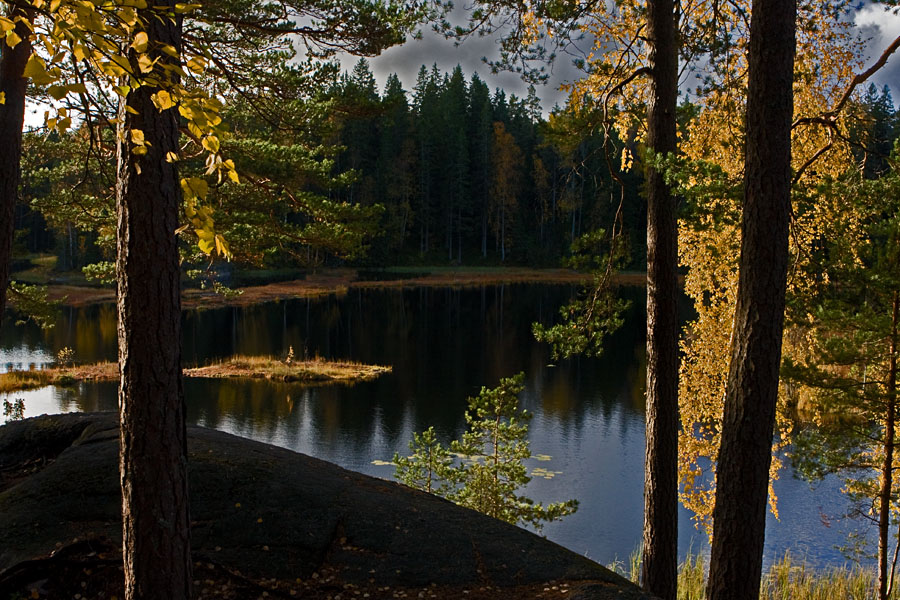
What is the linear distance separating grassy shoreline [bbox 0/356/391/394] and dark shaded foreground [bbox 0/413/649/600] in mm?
15957

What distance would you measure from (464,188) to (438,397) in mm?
37496

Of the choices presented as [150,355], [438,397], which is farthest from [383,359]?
[150,355]

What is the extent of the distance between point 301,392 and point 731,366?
16.6 meters

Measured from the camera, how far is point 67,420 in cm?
609

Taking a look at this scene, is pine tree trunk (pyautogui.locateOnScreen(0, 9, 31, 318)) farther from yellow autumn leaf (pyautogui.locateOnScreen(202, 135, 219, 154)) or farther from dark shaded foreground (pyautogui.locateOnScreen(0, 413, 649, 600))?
yellow autumn leaf (pyautogui.locateOnScreen(202, 135, 219, 154))

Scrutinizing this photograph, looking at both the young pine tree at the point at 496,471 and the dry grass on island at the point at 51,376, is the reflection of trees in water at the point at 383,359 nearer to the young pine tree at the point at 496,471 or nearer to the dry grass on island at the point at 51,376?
the dry grass on island at the point at 51,376

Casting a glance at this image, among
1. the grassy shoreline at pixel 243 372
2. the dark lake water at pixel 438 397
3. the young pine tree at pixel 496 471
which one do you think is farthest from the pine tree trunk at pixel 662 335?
the grassy shoreline at pixel 243 372

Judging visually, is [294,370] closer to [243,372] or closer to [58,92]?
[243,372]

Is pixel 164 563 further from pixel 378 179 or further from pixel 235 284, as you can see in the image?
pixel 378 179

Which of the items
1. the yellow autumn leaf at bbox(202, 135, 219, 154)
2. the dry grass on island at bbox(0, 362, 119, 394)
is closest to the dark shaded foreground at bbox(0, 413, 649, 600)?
the yellow autumn leaf at bbox(202, 135, 219, 154)

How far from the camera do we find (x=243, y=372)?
21.9 metres

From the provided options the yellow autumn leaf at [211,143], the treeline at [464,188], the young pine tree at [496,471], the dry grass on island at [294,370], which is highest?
the treeline at [464,188]

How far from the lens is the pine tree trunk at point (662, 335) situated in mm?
5539

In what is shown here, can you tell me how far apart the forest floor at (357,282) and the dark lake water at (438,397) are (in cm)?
224
